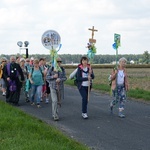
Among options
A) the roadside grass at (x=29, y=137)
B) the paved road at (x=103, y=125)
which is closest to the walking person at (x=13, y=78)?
the paved road at (x=103, y=125)

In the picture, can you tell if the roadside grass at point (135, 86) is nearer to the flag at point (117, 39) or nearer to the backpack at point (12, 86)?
the flag at point (117, 39)

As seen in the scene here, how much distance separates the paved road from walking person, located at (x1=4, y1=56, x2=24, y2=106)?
478mm

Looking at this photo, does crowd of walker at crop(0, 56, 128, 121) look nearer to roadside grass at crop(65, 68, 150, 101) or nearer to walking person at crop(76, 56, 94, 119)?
walking person at crop(76, 56, 94, 119)

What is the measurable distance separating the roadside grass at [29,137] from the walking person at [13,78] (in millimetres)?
4107

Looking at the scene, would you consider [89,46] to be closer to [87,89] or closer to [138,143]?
[87,89]

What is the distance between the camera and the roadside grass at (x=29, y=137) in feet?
22.6

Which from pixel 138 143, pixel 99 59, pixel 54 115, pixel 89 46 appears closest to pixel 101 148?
pixel 138 143

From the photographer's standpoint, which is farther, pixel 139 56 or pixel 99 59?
pixel 139 56

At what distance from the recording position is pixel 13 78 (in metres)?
13.7

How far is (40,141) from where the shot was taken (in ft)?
23.6

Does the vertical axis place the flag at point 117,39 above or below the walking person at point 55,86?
above

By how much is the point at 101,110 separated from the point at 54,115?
93.9 inches

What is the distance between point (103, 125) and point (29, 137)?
2.75 m

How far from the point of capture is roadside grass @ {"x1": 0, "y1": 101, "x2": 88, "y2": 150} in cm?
689
